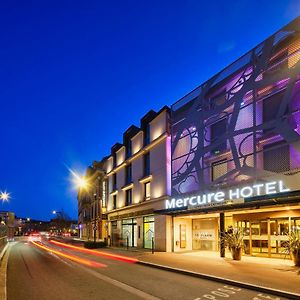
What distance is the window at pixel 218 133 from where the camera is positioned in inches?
1005

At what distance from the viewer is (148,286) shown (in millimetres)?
13000

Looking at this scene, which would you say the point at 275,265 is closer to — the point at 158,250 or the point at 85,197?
the point at 158,250

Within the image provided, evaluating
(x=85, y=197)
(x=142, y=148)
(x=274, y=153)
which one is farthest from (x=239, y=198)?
(x=85, y=197)

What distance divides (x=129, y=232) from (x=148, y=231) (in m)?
5.97

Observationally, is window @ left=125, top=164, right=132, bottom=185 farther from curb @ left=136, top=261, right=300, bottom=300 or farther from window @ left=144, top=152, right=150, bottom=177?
curb @ left=136, top=261, right=300, bottom=300

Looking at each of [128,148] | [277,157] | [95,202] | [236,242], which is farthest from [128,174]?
[277,157]

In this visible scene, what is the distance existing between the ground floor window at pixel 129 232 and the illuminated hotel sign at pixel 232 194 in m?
10.7

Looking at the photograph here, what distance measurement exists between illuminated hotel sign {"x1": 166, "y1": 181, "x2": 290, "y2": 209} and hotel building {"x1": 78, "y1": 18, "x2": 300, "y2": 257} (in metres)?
0.05

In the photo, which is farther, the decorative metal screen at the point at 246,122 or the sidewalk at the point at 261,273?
the decorative metal screen at the point at 246,122

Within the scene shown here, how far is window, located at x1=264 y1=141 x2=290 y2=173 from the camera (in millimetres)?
20562

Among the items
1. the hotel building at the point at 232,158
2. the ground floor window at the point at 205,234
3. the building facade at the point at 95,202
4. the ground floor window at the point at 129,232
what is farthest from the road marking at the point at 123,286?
the building facade at the point at 95,202

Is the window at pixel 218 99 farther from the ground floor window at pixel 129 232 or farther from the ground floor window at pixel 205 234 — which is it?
the ground floor window at pixel 129 232

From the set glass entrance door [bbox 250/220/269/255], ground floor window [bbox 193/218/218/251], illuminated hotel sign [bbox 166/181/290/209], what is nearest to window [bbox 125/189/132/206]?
ground floor window [bbox 193/218/218/251]

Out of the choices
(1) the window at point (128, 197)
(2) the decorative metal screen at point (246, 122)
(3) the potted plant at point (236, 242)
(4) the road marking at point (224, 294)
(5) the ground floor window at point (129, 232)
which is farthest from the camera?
(1) the window at point (128, 197)
